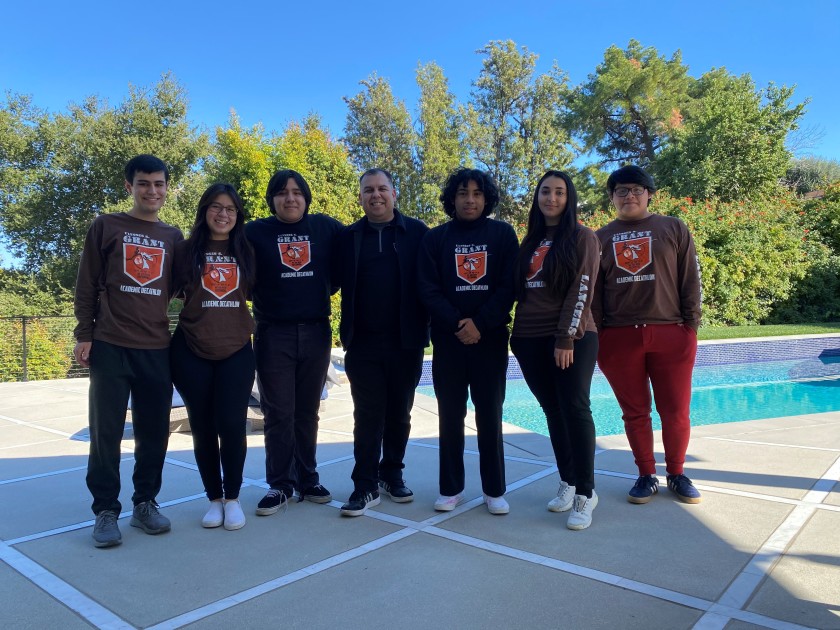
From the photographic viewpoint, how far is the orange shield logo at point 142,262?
287 cm

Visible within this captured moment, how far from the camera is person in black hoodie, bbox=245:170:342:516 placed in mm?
3238

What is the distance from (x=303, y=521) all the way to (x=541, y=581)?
129cm

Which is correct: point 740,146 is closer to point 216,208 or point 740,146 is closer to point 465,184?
point 465,184

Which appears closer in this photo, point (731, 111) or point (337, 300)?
point (337, 300)

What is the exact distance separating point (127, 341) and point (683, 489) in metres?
2.93

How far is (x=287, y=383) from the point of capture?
3268mm

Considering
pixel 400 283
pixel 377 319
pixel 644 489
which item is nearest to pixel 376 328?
pixel 377 319

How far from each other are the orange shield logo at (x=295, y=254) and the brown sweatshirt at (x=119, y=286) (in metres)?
0.63

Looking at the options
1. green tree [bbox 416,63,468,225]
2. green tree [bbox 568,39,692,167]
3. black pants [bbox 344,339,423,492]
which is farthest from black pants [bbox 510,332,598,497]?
green tree [bbox 568,39,692,167]

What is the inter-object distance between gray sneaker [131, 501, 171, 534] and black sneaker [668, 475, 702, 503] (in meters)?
2.62

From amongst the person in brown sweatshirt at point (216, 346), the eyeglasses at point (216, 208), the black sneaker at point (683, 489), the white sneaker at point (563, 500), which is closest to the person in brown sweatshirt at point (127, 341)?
the person in brown sweatshirt at point (216, 346)

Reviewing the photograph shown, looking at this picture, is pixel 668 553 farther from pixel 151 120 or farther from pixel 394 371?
pixel 151 120

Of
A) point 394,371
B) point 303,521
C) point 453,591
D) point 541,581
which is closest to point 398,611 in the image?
point 453,591

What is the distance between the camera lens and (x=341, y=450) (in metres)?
4.57
